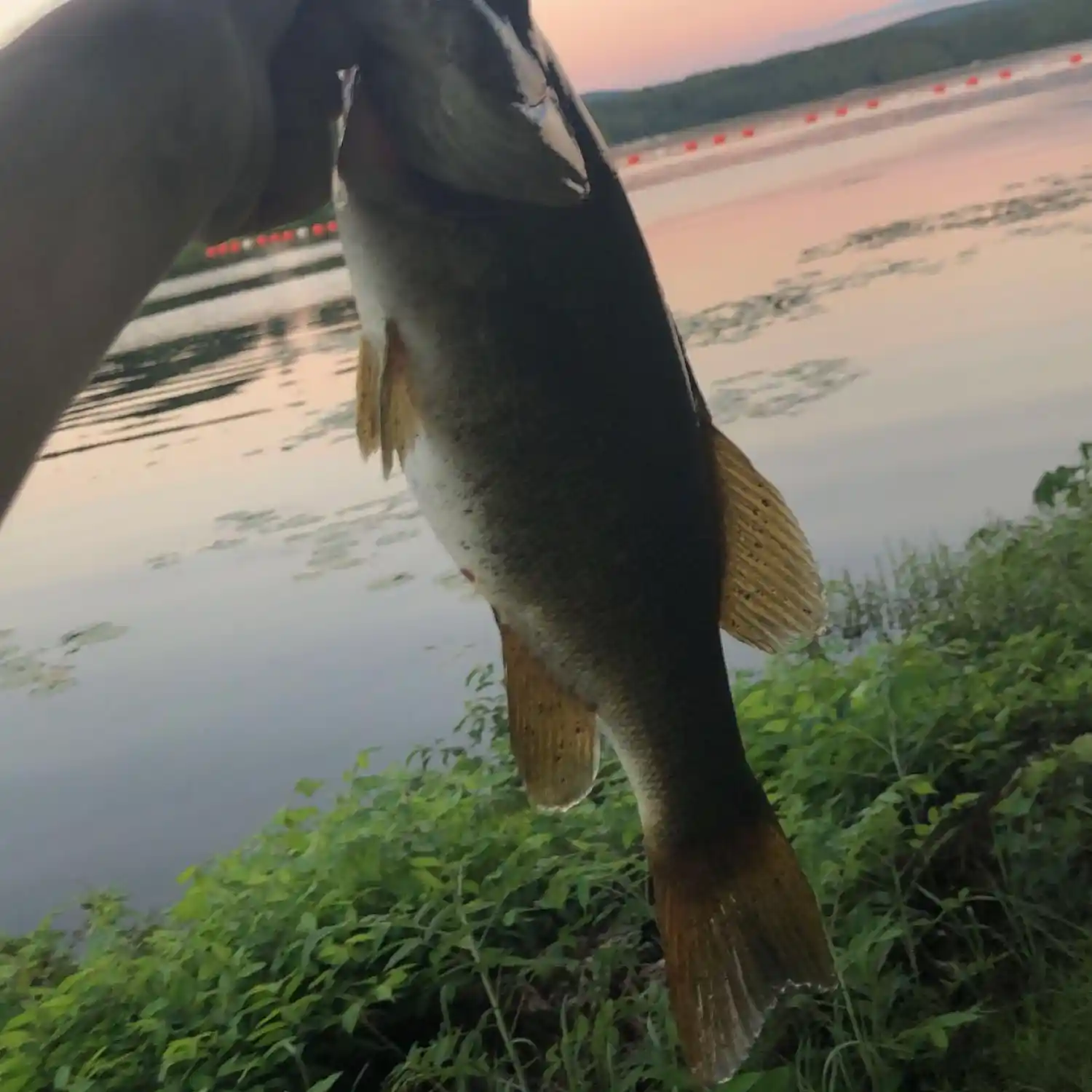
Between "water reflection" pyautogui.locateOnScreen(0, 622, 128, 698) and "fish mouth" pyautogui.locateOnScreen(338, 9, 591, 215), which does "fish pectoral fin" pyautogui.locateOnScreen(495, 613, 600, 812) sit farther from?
"water reflection" pyautogui.locateOnScreen(0, 622, 128, 698)

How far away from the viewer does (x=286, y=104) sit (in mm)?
1014

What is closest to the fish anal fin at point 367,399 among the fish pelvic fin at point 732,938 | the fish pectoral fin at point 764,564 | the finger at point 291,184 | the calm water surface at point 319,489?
the finger at point 291,184

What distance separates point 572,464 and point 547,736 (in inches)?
10.9

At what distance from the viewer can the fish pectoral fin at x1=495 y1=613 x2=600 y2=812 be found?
3.76 ft

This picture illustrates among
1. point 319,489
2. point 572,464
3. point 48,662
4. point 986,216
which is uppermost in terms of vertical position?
point 572,464

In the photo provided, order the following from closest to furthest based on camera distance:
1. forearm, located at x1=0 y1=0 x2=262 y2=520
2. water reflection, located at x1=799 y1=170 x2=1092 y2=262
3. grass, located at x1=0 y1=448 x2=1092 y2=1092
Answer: forearm, located at x1=0 y1=0 x2=262 y2=520 < grass, located at x1=0 y1=448 x2=1092 y2=1092 < water reflection, located at x1=799 y1=170 x2=1092 y2=262

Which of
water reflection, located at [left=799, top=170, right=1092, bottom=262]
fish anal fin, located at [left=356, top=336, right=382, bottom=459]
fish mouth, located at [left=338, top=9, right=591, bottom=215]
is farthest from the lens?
water reflection, located at [left=799, top=170, right=1092, bottom=262]

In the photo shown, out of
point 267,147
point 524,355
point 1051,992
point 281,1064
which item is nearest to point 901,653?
point 1051,992

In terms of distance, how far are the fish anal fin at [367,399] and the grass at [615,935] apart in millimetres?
1040

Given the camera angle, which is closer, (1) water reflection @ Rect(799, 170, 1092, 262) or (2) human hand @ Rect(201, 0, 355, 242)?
(2) human hand @ Rect(201, 0, 355, 242)

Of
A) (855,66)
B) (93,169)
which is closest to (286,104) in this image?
(93,169)

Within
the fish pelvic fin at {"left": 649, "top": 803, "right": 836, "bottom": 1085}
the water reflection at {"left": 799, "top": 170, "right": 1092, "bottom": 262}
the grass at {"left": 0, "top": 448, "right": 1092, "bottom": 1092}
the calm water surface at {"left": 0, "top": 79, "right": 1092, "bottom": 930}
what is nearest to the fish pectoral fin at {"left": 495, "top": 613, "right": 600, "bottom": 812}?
the fish pelvic fin at {"left": 649, "top": 803, "right": 836, "bottom": 1085}

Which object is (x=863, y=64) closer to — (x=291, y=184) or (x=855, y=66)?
(x=855, y=66)

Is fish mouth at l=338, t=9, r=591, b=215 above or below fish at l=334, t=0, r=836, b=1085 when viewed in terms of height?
above
